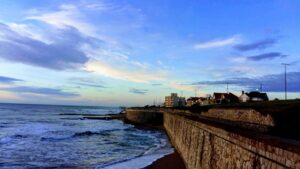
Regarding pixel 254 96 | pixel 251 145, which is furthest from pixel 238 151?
pixel 254 96

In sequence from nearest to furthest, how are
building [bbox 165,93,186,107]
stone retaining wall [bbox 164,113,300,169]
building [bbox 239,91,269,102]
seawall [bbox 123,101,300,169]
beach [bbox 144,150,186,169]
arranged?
1. stone retaining wall [bbox 164,113,300,169]
2. seawall [bbox 123,101,300,169]
3. beach [bbox 144,150,186,169]
4. building [bbox 239,91,269,102]
5. building [bbox 165,93,186,107]

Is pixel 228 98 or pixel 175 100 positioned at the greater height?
pixel 175 100

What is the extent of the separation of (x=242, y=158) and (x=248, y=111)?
17915mm

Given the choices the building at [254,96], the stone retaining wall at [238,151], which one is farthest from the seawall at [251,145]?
the building at [254,96]

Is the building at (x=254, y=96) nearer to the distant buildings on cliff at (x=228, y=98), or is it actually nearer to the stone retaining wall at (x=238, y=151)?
the distant buildings on cliff at (x=228, y=98)

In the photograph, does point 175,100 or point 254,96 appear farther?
point 175,100

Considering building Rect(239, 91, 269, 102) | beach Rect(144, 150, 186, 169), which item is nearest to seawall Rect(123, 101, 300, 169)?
beach Rect(144, 150, 186, 169)

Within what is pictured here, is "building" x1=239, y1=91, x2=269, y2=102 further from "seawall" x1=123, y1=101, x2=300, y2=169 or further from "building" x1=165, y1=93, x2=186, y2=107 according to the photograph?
"building" x1=165, y1=93, x2=186, y2=107

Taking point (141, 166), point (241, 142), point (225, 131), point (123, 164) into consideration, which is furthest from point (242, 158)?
point (123, 164)

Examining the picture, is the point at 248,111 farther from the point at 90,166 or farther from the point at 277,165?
the point at 277,165

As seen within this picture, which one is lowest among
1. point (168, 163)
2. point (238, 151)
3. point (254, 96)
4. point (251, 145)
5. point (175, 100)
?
point (168, 163)

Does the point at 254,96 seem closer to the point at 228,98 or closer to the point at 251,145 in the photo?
the point at 228,98

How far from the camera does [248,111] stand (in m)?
27.6

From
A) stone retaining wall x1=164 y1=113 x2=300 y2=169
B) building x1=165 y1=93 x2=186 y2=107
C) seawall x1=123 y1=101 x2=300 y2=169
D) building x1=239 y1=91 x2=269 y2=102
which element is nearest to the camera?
stone retaining wall x1=164 y1=113 x2=300 y2=169
